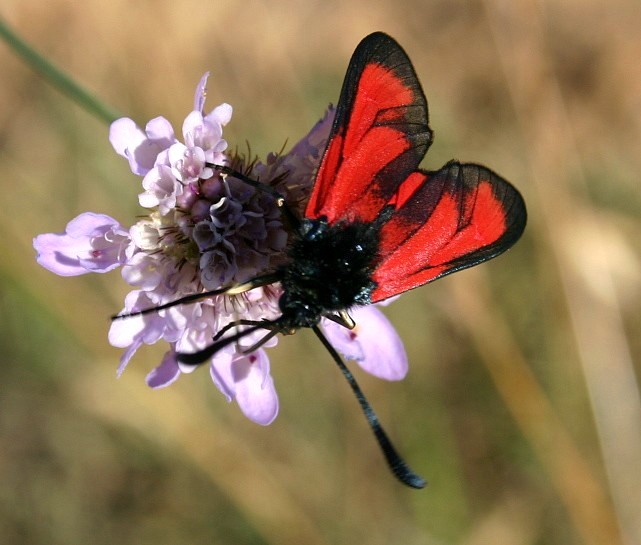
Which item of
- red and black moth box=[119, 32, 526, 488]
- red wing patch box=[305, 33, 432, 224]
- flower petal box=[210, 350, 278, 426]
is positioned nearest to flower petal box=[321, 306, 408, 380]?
flower petal box=[210, 350, 278, 426]

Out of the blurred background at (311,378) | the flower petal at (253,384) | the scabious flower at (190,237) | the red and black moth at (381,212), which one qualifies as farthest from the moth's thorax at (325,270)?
the blurred background at (311,378)

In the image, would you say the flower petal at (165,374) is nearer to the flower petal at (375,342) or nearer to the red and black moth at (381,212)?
the red and black moth at (381,212)

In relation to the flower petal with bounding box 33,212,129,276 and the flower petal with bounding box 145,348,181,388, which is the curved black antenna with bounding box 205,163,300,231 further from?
the flower petal with bounding box 145,348,181,388

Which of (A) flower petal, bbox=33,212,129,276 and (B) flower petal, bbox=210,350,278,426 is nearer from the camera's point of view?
(A) flower petal, bbox=33,212,129,276

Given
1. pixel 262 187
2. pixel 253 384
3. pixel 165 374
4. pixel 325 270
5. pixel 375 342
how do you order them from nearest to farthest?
pixel 325 270
pixel 262 187
pixel 165 374
pixel 253 384
pixel 375 342

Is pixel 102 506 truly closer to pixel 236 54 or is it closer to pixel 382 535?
pixel 382 535

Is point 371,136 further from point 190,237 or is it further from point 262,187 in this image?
point 190,237

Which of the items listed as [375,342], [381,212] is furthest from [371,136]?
[375,342]
